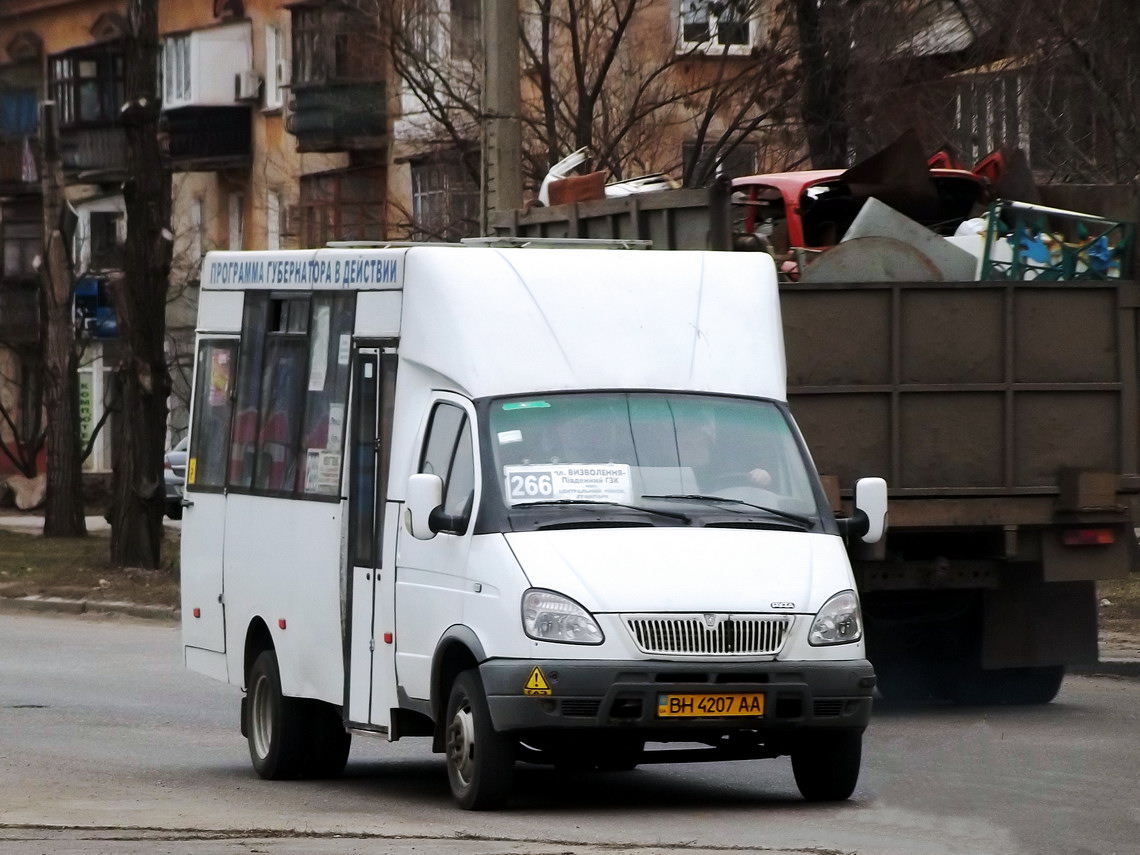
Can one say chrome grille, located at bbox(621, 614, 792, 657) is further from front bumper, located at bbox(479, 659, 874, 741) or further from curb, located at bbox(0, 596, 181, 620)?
curb, located at bbox(0, 596, 181, 620)

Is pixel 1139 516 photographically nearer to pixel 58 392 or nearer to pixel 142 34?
pixel 142 34

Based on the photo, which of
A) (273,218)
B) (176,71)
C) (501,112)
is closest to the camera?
(501,112)

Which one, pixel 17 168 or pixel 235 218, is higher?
Answer: pixel 17 168

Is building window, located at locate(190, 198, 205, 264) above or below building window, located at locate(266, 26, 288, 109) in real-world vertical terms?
below

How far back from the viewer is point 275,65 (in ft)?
165

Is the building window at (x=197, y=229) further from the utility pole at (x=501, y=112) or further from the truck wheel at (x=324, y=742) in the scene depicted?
the truck wheel at (x=324, y=742)

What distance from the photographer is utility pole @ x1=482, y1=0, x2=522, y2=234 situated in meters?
18.5

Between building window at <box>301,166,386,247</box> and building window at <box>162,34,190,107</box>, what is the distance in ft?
16.3

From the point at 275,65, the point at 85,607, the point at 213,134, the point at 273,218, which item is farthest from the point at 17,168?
the point at 85,607

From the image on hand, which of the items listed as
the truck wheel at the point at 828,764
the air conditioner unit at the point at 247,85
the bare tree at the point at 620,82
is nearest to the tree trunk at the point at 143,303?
the bare tree at the point at 620,82

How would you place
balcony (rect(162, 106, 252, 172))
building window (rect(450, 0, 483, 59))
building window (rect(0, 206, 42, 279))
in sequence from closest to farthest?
building window (rect(450, 0, 483, 59)), balcony (rect(162, 106, 252, 172)), building window (rect(0, 206, 42, 279))

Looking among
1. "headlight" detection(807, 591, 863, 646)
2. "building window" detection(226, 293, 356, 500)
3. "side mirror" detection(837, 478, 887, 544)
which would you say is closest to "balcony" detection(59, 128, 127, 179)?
"building window" detection(226, 293, 356, 500)

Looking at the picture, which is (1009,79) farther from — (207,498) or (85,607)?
(207,498)

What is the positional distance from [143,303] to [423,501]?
52.7 feet
